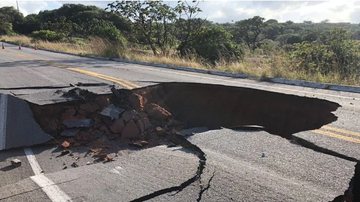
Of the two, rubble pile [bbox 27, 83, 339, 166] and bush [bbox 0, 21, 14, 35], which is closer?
rubble pile [bbox 27, 83, 339, 166]

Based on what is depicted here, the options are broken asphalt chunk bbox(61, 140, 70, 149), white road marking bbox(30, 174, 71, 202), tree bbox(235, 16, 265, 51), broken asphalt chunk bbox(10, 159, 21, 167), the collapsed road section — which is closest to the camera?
white road marking bbox(30, 174, 71, 202)

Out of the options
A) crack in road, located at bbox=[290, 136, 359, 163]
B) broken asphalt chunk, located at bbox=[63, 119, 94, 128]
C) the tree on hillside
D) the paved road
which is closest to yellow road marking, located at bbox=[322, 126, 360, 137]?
the paved road

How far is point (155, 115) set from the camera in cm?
714

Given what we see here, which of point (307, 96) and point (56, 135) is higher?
point (307, 96)

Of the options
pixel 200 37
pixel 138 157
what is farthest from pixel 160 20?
pixel 138 157

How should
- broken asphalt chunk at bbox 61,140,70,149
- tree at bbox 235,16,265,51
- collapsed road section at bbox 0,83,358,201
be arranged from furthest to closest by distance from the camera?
tree at bbox 235,16,265,51
collapsed road section at bbox 0,83,358,201
broken asphalt chunk at bbox 61,140,70,149

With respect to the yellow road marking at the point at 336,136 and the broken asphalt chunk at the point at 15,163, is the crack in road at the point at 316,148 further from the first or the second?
the broken asphalt chunk at the point at 15,163

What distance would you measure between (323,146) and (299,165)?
0.68 metres

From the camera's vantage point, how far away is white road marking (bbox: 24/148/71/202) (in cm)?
367

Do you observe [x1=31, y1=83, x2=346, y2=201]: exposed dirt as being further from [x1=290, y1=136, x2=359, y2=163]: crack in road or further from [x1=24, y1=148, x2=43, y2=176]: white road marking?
[x1=24, y1=148, x2=43, y2=176]: white road marking

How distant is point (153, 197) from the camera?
11.9 ft

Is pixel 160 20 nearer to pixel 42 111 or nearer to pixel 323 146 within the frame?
pixel 42 111

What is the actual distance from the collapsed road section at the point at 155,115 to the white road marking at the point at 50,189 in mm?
715

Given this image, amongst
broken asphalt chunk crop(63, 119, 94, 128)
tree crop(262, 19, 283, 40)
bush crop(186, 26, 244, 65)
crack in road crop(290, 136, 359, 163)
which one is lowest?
broken asphalt chunk crop(63, 119, 94, 128)
